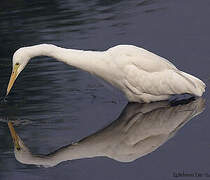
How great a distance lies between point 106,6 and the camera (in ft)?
60.1

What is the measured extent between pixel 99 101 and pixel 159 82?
1027mm

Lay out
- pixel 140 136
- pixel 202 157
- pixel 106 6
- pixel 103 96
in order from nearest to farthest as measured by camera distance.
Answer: pixel 202 157
pixel 140 136
pixel 103 96
pixel 106 6

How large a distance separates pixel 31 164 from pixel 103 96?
9.05ft

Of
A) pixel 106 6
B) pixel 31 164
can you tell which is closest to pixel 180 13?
pixel 106 6

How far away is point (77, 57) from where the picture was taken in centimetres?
1255

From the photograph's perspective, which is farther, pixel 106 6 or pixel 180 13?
pixel 106 6

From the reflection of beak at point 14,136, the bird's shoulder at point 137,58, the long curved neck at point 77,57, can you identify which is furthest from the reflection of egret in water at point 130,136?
→ the long curved neck at point 77,57

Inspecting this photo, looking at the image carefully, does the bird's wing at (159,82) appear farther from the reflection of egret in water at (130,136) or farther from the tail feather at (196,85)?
the reflection of egret in water at (130,136)

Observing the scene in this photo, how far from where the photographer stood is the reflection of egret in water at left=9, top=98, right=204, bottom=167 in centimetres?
1100

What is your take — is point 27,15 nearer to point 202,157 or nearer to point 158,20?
point 158,20

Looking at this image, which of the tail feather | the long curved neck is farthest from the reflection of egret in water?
the long curved neck

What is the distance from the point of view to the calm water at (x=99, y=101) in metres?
10.7

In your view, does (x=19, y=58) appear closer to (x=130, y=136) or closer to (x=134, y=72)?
(x=134, y=72)

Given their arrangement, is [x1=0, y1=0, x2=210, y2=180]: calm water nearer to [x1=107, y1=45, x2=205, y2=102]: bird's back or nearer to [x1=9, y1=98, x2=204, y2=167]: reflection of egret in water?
[x1=9, y1=98, x2=204, y2=167]: reflection of egret in water
